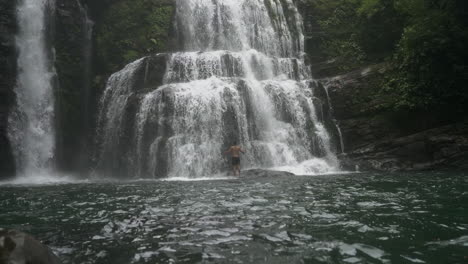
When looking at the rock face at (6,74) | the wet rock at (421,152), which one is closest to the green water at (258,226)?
the wet rock at (421,152)

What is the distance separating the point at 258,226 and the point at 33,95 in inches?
906

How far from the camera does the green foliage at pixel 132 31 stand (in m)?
27.9

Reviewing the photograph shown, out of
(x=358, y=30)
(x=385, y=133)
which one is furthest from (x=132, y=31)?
(x=385, y=133)

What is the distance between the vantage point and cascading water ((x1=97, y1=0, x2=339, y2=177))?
20.1 metres

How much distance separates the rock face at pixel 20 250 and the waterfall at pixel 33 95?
21.3m

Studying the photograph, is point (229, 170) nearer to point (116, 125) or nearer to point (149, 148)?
point (149, 148)

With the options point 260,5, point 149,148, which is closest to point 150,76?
point 149,148

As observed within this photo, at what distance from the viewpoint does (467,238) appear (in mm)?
5434

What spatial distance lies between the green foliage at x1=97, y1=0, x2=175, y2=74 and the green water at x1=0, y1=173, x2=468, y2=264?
18.8 metres

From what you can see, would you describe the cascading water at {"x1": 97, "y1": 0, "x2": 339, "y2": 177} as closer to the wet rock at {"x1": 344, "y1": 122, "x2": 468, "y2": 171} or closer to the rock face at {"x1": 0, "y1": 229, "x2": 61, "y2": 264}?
the wet rock at {"x1": 344, "y1": 122, "x2": 468, "y2": 171}

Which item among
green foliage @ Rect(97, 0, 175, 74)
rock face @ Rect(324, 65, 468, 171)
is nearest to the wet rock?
rock face @ Rect(324, 65, 468, 171)

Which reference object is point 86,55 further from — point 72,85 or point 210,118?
point 210,118

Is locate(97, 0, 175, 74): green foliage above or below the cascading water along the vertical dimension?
above

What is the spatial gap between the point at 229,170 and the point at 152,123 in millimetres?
5525
